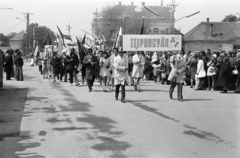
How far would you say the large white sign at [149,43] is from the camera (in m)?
16.4

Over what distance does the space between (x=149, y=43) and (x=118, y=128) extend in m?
9.07

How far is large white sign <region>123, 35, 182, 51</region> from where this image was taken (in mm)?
16438

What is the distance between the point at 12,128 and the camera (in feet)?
27.3

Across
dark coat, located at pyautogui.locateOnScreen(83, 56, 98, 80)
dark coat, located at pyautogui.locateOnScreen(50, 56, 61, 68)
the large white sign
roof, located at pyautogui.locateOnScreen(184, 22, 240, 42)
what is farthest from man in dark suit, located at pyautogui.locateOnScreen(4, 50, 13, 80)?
roof, located at pyautogui.locateOnScreen(184, 22, 240, 42)

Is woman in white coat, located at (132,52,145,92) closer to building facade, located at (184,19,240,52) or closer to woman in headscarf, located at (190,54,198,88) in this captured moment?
woman in headscarf, located at (190,54,198,88)

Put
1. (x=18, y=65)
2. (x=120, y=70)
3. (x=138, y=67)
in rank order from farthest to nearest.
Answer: (x=18, y=65)
(x=138, y=67)
(x=120, y=70)

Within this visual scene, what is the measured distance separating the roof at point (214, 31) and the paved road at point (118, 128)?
53348mm

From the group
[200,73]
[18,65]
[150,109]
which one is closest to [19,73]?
[18,65]

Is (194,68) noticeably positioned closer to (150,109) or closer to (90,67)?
(90,67)

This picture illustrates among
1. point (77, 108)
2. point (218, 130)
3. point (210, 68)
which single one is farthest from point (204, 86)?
point (218, 130)

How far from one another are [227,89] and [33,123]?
10.4 metres

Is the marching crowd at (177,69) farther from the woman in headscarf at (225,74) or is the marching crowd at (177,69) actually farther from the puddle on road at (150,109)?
the puddle on road at (150,109)

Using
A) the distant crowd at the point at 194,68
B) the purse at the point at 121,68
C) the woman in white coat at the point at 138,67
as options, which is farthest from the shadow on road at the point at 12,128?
the woman in white coat at the point at 138,67

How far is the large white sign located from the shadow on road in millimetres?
5362
